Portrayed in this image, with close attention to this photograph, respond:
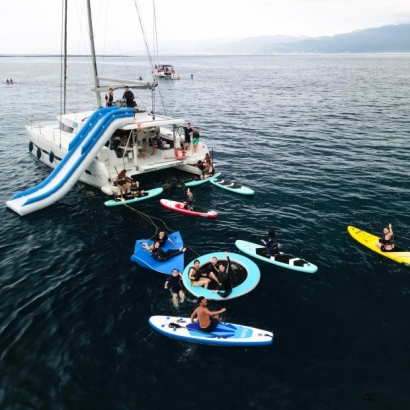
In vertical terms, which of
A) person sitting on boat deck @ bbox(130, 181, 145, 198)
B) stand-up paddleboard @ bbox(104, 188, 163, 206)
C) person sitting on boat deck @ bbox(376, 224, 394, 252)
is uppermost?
person sitting on boat deck @ bbox(130, 181, 145, 198)

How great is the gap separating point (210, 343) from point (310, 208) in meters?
13.7

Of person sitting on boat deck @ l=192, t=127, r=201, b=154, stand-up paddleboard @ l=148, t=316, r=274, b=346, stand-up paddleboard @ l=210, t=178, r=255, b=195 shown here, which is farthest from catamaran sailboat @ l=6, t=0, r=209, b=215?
stand-up paddleboard @ l=148, t=316, r=274, b=346

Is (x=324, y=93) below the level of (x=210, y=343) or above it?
A: above

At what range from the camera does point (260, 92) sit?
81625 mm

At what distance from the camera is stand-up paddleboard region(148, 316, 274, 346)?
12523mm

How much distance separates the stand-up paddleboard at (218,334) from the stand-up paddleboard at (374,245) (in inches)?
349

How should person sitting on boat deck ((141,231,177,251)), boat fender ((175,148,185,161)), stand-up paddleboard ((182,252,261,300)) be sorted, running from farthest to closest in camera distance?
boat fender ((175,148,185,161)) < person sitting on boat deck ((141,231,177,251)) < stand-up paddleboard ((182,252,261,300))

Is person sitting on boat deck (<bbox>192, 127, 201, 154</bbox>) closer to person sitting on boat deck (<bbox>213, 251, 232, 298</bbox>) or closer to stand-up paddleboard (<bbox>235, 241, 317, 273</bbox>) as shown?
A: stand-up paddleboard (<bbox>235, 241, 317, 273</bbox>)

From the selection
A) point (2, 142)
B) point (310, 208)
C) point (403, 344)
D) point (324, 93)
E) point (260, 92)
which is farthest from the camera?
point (260, 92)

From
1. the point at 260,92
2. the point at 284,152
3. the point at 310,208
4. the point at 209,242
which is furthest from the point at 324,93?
the point at 209,242

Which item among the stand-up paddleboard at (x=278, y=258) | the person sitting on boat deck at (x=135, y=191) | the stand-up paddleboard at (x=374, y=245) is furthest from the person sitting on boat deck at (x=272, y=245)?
the person sitting on boat deck at (x=135, y=191)

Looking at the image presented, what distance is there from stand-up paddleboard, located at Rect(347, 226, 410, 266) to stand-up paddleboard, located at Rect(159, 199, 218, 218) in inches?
338

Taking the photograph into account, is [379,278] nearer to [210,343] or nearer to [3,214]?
[210,343]

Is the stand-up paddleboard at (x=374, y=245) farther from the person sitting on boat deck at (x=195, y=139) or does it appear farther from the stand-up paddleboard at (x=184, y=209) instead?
the person sitting on boat deck at (x=195, y=139)
